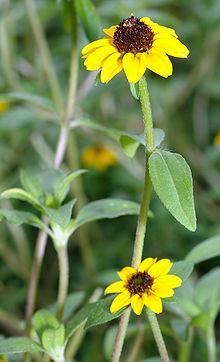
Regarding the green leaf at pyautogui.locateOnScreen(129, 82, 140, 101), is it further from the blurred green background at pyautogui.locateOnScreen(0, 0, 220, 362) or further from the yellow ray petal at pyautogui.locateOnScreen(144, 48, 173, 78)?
the blurred green background at pyautogui.locateOnScreen(0, 0, 220, 362)

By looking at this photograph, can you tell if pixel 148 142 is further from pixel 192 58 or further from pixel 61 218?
pixel 192 58

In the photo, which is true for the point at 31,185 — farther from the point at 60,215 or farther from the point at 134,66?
the point at 134,66

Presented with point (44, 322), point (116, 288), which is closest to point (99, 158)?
point (44, 322)

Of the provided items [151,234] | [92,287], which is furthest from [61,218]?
[151,234]

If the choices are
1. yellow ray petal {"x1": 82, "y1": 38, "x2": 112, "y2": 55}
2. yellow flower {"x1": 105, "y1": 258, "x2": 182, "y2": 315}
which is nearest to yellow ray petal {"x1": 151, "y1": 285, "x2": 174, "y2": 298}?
yellow flower {"x1": 105, "y1": 258, "x2": 182, "y2": 315}

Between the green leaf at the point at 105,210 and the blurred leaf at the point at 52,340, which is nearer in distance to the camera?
the blurred leaf at the point at 52,340

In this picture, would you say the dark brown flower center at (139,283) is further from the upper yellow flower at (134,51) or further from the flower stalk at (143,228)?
the upper yellow flower at (134,51)

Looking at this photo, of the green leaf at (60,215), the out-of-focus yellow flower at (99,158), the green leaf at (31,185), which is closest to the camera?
the green leaf at (60,215)

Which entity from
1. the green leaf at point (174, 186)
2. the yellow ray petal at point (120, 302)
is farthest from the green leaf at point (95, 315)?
the green leaf at point (174, 186)
